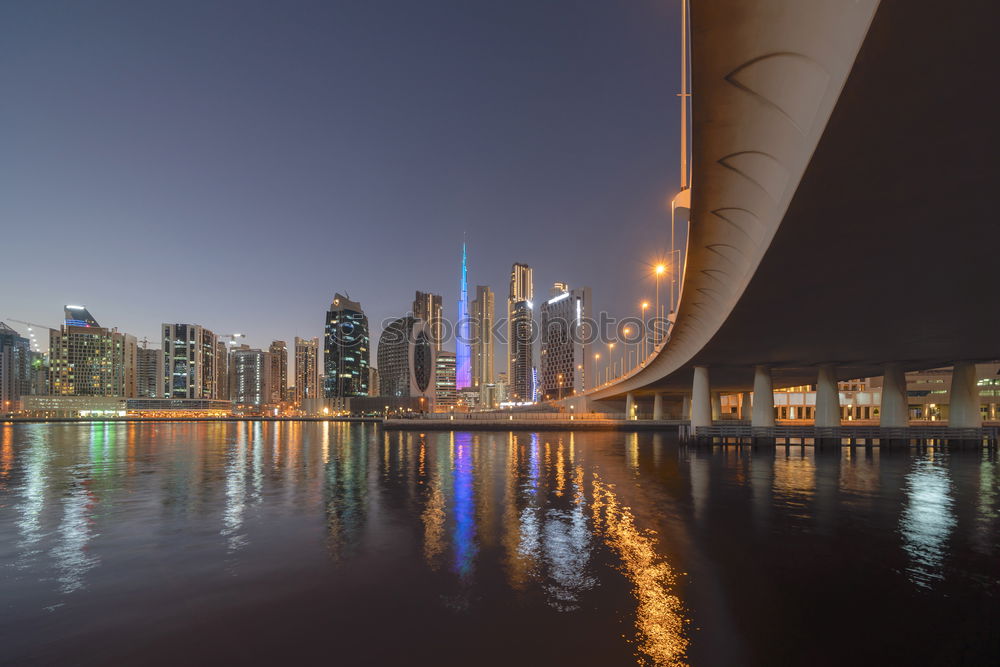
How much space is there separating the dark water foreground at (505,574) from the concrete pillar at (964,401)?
2617 centimetres

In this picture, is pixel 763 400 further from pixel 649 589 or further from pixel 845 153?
pixel 845 153

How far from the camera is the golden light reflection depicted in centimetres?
903

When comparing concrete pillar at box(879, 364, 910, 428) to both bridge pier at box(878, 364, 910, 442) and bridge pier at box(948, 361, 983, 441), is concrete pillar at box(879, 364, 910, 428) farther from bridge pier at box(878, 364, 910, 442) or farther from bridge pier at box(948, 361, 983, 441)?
bridge pier at box(948, 361, 983, 441)

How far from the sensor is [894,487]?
27.7m

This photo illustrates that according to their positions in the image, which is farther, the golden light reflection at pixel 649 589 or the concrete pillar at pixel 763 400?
the concrete pillar at pixel 763 400

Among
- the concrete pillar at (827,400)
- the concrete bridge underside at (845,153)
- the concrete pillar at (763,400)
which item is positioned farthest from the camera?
the concrete pillar at (763,400)

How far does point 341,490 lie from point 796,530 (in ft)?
68.3

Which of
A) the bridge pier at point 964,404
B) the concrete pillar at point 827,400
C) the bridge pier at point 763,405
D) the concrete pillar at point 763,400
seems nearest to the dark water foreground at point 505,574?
the bridge pier at point 763,405

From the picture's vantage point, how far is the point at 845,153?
28.8 ft

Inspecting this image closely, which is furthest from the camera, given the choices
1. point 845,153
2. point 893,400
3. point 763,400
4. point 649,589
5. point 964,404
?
point 763,400

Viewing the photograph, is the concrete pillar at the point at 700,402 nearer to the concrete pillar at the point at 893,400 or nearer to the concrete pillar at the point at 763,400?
the concrete pillar at the point at 763,400

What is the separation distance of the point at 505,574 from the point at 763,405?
46306mm

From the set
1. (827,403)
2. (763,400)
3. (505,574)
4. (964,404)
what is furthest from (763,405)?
(505,574)

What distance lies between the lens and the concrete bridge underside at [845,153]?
21.5ft
